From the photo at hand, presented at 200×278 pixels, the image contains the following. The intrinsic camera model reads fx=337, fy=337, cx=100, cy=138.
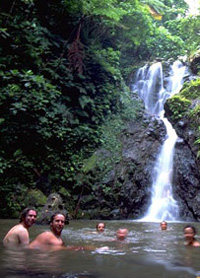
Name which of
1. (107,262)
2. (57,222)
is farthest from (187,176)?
(107,262)

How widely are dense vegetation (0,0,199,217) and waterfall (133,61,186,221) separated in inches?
67.1

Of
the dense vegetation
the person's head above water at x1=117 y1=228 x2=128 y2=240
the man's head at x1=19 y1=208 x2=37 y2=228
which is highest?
the dense vegetation

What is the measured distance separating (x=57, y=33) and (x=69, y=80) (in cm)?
252

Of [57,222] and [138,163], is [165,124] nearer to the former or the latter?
[138,163]

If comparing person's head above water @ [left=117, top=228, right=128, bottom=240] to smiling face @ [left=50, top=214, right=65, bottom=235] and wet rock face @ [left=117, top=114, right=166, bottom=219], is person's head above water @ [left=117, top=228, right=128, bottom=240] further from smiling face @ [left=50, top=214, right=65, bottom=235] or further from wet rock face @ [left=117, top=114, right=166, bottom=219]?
wet rock face @ [left=117, top=114, right=166, bottom=219]

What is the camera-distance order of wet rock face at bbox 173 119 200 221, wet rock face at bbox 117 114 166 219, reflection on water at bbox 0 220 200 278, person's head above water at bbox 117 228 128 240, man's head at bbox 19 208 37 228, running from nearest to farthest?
1. reflection on water at bbox 0 220 200 278
2. man's head at bbox 19 208 37 228
3. person's head above water at bbox 117 228 128 240
4. wet rock face at bbox 173 119 200 221
5. wet rock face at bbox 117 114 166 219

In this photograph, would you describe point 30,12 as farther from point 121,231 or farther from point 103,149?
point 121,231

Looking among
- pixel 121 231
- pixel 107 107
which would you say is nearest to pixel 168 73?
pixel 107 107

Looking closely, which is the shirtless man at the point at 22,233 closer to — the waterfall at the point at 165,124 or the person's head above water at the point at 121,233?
the person's head above water at the point at 121,233

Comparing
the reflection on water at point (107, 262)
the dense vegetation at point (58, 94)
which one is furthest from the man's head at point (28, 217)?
the dense vegetation at point (58, 94)

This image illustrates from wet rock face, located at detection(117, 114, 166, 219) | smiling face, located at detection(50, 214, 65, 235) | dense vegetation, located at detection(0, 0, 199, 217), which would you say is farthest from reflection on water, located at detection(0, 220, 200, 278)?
wet rock face, located at detection(117, 114, 166, 219)

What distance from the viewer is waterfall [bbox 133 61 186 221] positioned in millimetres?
12133

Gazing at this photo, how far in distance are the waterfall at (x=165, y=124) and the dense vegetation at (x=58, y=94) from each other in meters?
1.70

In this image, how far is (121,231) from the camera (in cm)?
613
